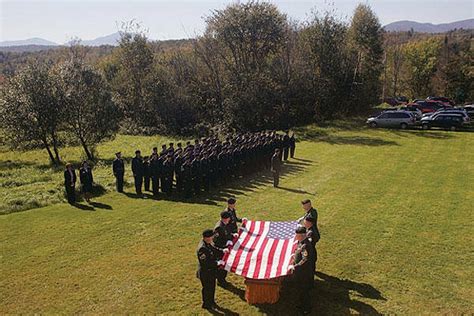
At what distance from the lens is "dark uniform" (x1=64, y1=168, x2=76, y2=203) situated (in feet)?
52.4

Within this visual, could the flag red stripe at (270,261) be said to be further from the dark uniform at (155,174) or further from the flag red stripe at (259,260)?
the dark uniform at (155,174)

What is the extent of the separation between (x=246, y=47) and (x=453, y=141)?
A: 19.4 meters

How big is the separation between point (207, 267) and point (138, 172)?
9.56 meters

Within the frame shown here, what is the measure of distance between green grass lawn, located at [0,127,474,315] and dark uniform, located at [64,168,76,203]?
45 cm

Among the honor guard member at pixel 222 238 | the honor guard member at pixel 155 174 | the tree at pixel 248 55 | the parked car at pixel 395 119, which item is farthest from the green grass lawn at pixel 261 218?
the tree at pixel 248 55

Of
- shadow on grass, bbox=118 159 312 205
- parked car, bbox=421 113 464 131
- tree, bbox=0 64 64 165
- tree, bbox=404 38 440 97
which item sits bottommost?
shadow on grass, bbox=118 159 312 205

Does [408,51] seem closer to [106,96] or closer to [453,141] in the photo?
[453,141]

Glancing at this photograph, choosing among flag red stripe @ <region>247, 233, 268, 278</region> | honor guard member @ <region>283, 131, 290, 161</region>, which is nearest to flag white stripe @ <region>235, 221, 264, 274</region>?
flag red stripe @ <region>247, 233, 268, 278</region>

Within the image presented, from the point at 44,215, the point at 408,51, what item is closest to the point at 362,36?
the point at 408,51

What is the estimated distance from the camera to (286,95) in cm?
3903

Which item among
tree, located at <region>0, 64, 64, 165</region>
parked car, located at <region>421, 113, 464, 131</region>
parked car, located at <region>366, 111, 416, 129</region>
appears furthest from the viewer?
parked car, located at <region>366, 111, 416, 129</region>

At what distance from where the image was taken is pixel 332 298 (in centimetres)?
904

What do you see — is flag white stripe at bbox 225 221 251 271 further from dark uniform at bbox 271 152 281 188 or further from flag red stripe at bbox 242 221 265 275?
dark uniform at bbox 271 152 281 188

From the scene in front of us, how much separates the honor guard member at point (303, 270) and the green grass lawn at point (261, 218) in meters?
0.44
